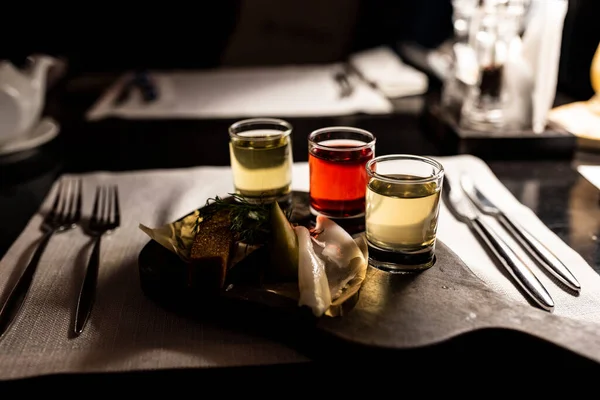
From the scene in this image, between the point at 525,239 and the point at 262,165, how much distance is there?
0.44m

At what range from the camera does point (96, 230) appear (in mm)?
985

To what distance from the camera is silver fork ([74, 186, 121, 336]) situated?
Result: 748 mm

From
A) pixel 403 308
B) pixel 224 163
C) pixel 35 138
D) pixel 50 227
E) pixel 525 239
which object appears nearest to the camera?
pixel 403 308

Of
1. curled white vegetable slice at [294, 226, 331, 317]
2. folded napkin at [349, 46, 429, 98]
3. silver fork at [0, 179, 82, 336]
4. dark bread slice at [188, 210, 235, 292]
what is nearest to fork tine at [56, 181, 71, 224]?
silver fork at [0, 179, 82, 336]

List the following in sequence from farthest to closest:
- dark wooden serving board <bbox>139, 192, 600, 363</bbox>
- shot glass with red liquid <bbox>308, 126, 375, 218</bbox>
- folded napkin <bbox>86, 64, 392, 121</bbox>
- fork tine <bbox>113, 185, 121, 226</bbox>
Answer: folded napkin <bbox>86, 64, 392, 121</bbox>
fork tine <bbox>113, 185, 121, 226</bbox>
shot glass with red liquid <bbox>308, 126, 375, 218</bbox>
dark wooden serving board <bbox>139, 192, 600, 363</bbox>

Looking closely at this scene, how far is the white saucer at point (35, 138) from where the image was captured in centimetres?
140

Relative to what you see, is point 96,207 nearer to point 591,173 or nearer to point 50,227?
point 50,227

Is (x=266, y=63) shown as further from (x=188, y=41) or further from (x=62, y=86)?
(x=62, y=86)

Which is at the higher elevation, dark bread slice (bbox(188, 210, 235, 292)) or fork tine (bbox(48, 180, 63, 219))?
dark bread slice (bbox(188, 210, 235, 292))

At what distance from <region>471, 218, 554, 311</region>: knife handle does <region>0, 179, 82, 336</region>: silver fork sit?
673 millimetres

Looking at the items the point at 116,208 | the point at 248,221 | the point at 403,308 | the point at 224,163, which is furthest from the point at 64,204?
the point at 403,308

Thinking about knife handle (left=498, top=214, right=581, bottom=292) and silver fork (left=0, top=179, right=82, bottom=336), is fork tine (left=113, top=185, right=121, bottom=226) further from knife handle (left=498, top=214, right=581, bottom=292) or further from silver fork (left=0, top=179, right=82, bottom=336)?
knife handle (left=498, top=214, right=581, bottom=292)

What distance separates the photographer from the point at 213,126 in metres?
1.58

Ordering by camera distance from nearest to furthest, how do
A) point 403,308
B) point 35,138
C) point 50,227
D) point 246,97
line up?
point 403,308 < point 50,227 < point 35,138 < point 246,97
